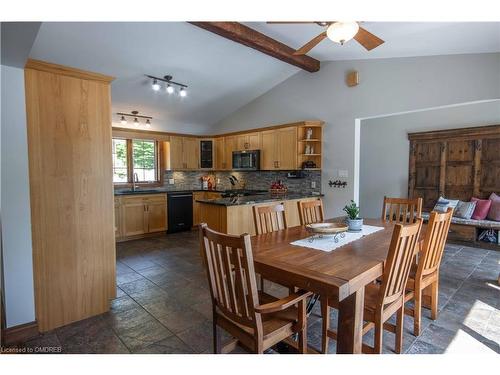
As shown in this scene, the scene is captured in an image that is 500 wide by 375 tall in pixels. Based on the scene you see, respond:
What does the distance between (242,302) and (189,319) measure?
1.20 metres

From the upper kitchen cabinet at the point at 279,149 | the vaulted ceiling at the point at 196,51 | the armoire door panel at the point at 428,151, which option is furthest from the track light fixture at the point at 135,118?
the armoire door panel at the point at 428,151

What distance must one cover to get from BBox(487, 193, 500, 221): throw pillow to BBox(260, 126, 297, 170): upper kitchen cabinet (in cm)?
326

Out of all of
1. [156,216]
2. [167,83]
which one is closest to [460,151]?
[167,83]

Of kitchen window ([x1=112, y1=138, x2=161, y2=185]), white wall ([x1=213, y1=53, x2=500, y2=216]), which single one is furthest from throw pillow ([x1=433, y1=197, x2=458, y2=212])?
kitchen window ([x1=112, y1=138, x2=161, y2=185])

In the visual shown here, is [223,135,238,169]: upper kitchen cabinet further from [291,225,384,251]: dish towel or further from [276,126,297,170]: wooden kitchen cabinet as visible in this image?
[291,225,384,251]: dish towel

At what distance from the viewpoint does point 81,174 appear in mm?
2348

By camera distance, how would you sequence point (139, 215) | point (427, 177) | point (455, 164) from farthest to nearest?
point (427, 177) → point (139, 215) → point (455, 164)

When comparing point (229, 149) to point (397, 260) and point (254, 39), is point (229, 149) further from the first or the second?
point (397, 260)

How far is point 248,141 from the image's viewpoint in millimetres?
6008

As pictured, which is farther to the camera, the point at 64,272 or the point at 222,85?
the point at 222,85
